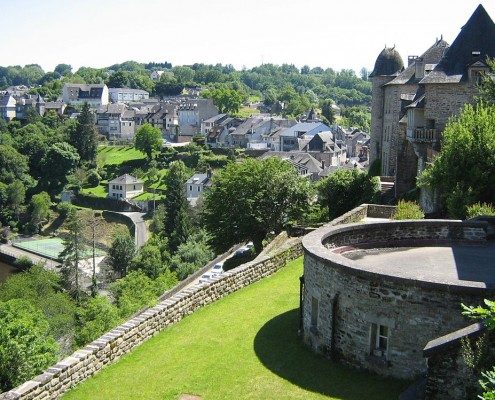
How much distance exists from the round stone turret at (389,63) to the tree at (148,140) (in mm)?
78196

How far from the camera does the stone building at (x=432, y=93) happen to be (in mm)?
33281

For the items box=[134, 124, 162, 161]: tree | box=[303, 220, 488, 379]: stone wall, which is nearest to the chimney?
box=[303, 220, 488, 379]: stone wall

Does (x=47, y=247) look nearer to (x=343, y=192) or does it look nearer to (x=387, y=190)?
(x=343, y=192)

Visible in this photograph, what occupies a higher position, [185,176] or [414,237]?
[414,237]

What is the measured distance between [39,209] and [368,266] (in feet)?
317

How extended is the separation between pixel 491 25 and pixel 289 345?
2836 centimetres

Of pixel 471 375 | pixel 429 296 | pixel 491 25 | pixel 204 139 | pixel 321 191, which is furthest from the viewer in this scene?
pixel 204 139

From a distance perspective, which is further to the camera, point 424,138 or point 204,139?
point 204,139

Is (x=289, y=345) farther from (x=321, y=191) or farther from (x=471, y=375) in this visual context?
(x=321, y=191)

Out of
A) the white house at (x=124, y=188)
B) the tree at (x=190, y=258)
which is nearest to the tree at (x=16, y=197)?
the white house at (x=124, y=188)

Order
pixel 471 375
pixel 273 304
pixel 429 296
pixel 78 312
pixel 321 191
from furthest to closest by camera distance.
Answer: pixel 78 312 < pixel 321 191 < pixel 273 304 < pixel 429 296 < pixel 471 375

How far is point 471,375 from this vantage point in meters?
8.89

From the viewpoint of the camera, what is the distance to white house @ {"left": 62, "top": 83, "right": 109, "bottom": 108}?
7229 inches

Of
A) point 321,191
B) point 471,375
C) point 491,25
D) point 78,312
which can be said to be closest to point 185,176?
point 78,312
